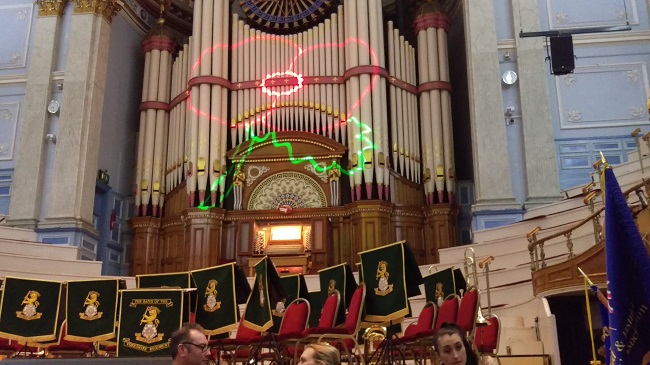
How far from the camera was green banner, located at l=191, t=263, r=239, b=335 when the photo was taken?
5465 mm

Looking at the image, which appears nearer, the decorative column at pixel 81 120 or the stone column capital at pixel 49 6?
the decorative column at pixel 81 120

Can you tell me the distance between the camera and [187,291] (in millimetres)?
5398

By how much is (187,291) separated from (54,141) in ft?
26.0

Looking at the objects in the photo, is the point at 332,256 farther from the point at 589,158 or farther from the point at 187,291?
the point at 187,291

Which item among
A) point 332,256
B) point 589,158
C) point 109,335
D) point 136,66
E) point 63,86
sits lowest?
point 109,335

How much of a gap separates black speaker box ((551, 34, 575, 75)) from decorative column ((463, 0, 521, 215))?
106 centimetres

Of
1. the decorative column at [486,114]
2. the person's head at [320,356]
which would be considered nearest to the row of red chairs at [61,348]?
the person's head at [320,356]

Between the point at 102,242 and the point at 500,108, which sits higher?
the point at 500,108

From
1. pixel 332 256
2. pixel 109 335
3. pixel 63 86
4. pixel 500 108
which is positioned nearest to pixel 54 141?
pixel 63 86

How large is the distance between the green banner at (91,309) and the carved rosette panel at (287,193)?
6.52m

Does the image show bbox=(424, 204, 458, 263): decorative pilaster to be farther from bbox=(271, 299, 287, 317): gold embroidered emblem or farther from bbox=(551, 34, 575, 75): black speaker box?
bbox=(271, 299, 287, 317): gold embroidered emblem

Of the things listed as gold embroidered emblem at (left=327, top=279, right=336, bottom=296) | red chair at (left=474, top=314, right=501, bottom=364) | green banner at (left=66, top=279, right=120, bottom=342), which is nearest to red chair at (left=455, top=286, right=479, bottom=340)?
red chair at (left=474, top=314, right=501, bottom=364)

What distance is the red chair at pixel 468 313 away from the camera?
4609 millimetres

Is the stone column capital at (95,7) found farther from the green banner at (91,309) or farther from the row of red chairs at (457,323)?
the row of red chairs at (457,323)
